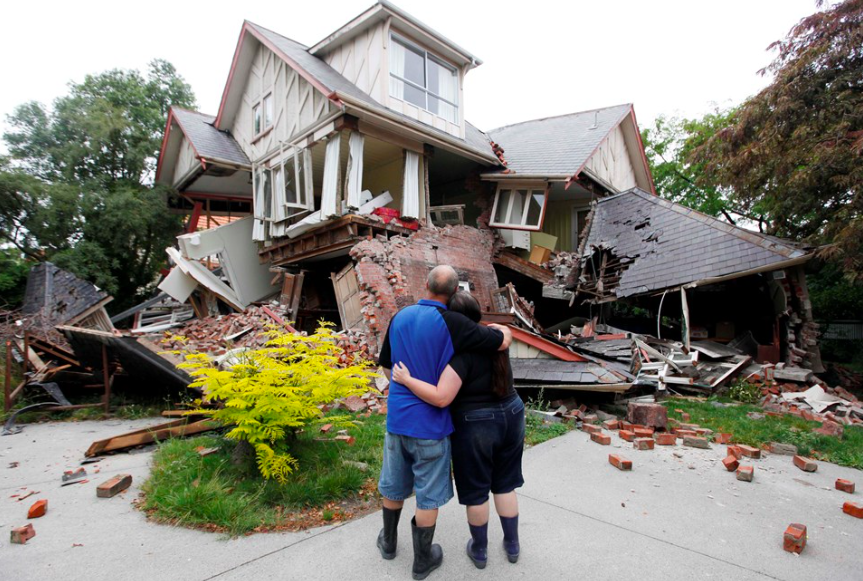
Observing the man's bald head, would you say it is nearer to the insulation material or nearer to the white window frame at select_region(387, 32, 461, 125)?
the insulation material

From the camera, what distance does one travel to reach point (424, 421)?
241 cm

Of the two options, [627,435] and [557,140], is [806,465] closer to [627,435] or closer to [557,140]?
[627,435]

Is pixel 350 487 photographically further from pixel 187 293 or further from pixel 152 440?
pixel 187 293

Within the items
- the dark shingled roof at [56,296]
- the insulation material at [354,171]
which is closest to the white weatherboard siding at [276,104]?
the insulation material at [354,171]

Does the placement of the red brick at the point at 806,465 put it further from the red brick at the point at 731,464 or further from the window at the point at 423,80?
the window at the point at 423,80

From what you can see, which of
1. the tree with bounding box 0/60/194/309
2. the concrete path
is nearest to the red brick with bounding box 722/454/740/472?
the concrete path

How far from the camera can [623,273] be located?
10398 millimetres

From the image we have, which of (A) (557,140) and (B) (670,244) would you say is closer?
(B) (670,244)

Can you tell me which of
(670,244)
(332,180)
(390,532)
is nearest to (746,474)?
(390,532)

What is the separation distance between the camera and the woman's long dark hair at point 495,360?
2518 mm

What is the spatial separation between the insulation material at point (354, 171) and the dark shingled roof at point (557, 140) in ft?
15.7

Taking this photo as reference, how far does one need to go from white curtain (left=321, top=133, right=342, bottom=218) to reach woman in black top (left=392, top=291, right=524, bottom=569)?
7.74 meters

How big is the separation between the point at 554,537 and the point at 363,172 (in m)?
10.9

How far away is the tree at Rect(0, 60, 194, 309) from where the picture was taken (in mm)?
12562
